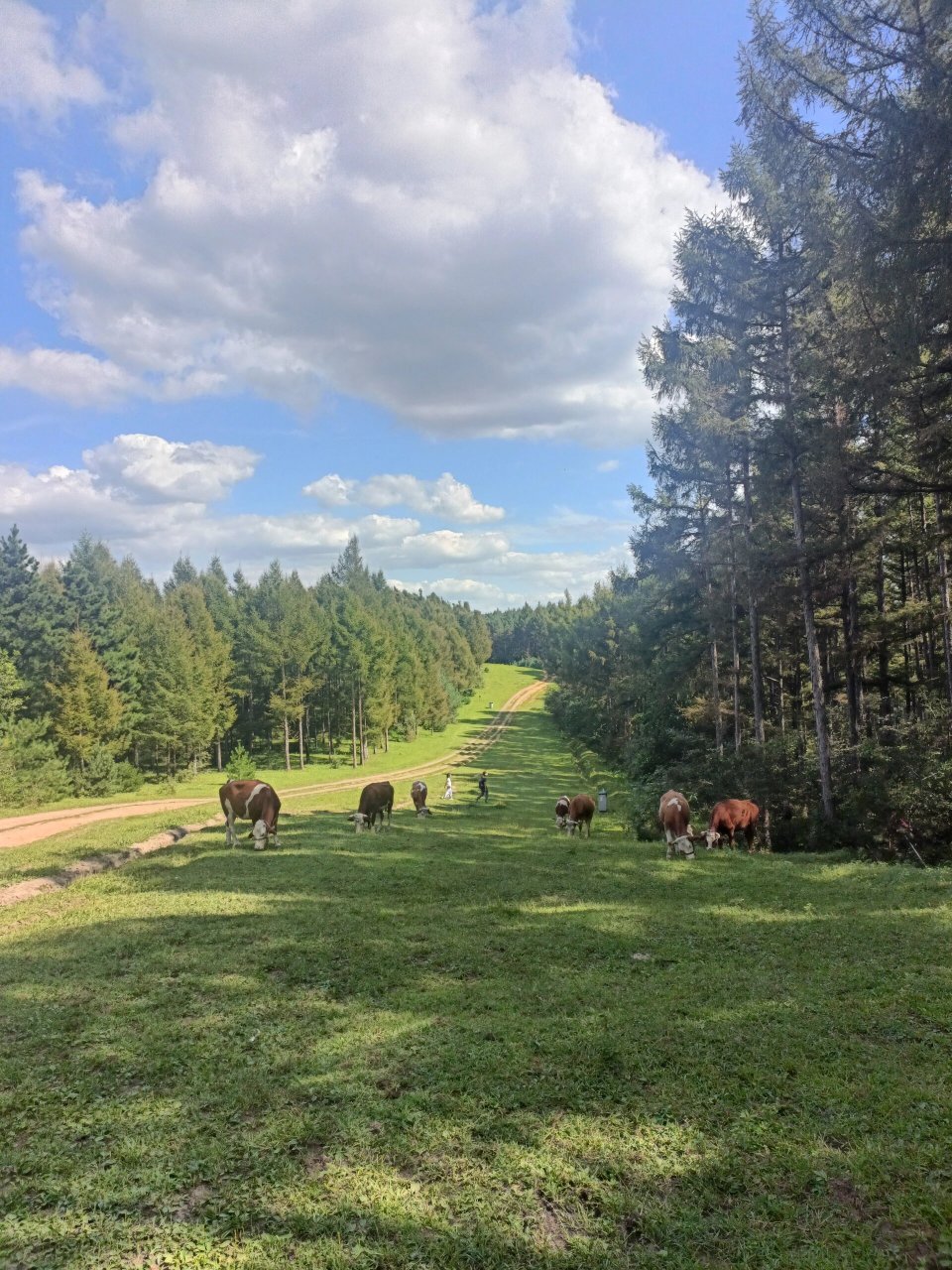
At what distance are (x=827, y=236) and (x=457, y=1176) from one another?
47.0ft

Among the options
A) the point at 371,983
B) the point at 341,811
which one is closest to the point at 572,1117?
the point at 371,983

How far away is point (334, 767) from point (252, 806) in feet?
117

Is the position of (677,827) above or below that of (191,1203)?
below

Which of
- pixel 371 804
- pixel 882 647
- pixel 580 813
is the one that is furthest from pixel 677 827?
pixel 882 647

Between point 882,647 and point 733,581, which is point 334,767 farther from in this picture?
point 882,647

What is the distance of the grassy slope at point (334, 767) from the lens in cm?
3562

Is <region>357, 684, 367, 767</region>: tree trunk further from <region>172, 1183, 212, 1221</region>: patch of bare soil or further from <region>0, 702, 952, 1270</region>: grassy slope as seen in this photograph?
<region>172, 1183, 212, 1221</region>: patch of bare soil

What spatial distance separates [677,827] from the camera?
16266mm

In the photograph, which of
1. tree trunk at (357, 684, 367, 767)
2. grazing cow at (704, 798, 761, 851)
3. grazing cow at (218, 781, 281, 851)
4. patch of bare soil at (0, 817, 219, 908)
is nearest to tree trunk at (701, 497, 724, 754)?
grazing cow at (704, 798, 761, 851)

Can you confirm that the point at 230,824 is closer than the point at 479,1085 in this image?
No

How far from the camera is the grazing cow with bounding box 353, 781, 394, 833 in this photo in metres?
21.2

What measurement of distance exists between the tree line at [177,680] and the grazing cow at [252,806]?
21.3 meters

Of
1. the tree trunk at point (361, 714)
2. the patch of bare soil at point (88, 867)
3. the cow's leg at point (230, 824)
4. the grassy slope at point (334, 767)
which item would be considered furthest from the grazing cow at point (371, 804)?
the tree trunk at point (361, 714)

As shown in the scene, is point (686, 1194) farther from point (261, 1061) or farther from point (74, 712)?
point (74, 712)
